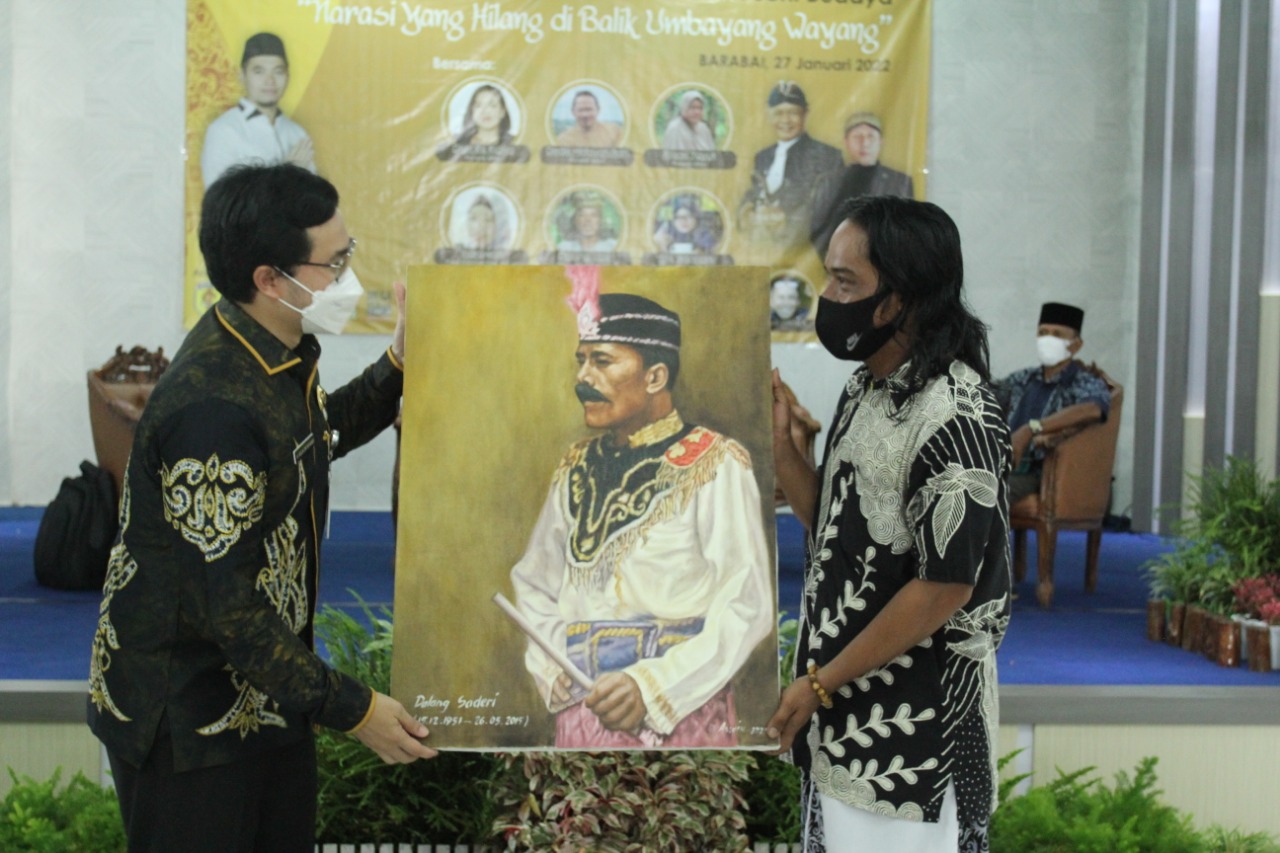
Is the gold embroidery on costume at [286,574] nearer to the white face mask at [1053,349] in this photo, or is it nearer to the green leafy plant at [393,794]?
the green leafy plant at [393,794]

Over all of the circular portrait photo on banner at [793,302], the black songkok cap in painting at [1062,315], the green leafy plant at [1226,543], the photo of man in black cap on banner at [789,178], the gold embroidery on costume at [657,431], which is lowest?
the green leafy plant at [1226,543]

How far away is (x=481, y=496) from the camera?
5.74ft

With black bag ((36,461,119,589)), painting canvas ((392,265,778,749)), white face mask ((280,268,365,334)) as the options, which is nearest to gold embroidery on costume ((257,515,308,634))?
painting canvas ((392,265,778,749))

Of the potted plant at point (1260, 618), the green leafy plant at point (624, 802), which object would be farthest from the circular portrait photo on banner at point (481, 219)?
the green leafy plant at point (624, 802)

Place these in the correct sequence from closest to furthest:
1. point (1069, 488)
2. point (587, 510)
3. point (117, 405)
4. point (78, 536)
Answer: point (587, 510) < point (78, 536) < point (1069, 488) < point (117, 405)

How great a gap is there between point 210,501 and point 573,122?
273 inches

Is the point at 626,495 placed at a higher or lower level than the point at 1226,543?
higher

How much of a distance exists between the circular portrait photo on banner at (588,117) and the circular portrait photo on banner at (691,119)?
26 centimetres

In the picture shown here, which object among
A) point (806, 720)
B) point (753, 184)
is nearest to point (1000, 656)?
point (806, 720)

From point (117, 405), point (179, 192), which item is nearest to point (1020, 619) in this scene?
point (117, 405)

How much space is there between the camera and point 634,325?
5.93 ft

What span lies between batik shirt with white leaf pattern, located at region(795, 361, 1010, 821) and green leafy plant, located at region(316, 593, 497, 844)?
1239 mm

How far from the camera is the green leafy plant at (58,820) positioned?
2.59 metres

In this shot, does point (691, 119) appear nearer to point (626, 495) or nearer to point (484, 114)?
point (484, 114)
